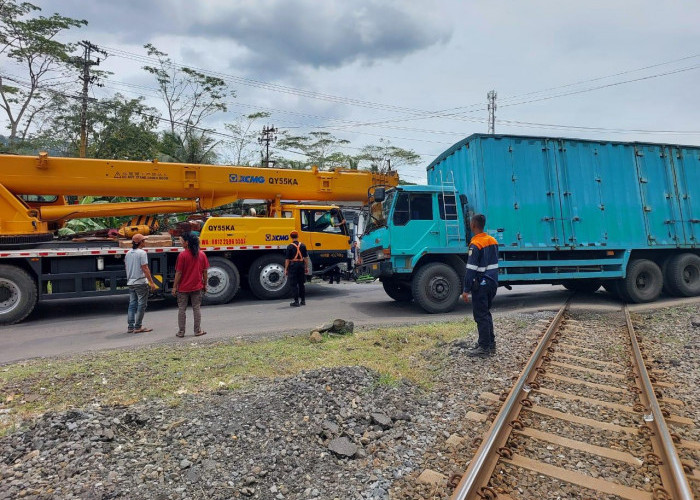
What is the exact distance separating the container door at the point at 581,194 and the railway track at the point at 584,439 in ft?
14.3

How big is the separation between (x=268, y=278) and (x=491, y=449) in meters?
8.14

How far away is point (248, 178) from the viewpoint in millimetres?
10648

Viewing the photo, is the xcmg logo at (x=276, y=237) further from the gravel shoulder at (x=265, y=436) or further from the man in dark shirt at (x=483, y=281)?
the man in dark shirt at (x=483, y=281)

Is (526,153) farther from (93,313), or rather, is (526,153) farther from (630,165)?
(93,313)

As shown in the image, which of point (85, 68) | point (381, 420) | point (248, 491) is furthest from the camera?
point (85, 68)

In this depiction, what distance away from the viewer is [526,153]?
8.77 meters

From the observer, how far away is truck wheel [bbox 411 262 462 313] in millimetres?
8328

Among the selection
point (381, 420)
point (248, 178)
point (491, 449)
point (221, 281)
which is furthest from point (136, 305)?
point (491, 449)

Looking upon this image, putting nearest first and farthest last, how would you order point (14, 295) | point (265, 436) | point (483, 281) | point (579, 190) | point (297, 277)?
point (265, 436)
point (483, 281)
point (14, 295)
point (579, 190)
point (297, 277)

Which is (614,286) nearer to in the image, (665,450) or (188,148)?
(665,450)

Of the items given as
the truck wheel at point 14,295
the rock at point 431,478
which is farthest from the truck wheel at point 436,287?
the truck wheel at point 14,295

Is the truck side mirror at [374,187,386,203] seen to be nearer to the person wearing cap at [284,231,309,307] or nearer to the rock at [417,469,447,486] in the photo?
the person wearing cap at [284,231,309,307]

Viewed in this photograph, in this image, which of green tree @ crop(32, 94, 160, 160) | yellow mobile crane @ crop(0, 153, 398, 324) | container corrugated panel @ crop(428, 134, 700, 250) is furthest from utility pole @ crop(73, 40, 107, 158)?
container corrugated panel @ crop(428, 134, 700, 250)

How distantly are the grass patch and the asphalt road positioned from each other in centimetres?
96
